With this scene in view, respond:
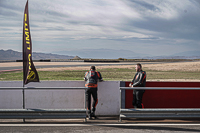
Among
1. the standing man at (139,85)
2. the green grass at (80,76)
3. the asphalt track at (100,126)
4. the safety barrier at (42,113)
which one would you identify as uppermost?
the standing man at (139,85)

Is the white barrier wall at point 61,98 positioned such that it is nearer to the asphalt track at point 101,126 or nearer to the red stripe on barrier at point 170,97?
the red stripe on barrier at point 170,97

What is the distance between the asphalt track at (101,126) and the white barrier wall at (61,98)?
665 millimetres

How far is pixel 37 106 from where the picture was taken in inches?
282

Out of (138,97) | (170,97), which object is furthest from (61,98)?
(170,97)

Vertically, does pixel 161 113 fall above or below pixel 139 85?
below

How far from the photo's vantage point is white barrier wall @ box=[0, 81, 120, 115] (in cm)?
710

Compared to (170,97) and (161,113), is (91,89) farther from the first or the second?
(170,97)

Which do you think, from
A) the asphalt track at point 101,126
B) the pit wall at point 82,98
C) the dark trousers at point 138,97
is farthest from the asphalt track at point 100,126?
the pit wall at point 82,98

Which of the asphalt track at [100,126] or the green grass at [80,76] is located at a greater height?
the green grass at [80,76]

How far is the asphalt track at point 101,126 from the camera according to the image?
5402 mm

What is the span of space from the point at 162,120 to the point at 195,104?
1.55 meters

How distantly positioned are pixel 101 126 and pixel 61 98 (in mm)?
2011

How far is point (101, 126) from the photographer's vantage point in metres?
5.81

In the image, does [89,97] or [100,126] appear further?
[89,97]
